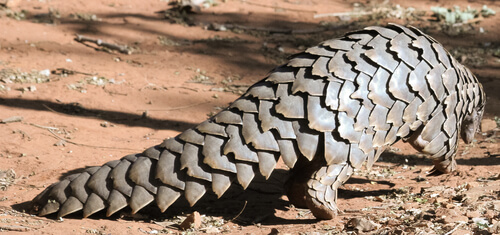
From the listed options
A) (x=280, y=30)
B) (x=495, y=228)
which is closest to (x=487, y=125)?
(x=495, y=228)

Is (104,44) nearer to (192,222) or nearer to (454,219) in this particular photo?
(192,222)

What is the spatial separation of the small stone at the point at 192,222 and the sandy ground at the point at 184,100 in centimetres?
7

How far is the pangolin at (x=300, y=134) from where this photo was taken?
407 centimetres

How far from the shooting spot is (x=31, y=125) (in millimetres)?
6227

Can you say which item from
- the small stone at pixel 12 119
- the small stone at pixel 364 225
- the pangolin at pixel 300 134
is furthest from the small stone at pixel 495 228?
the small stone at pixel 12 119

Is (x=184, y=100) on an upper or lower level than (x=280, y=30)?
lower

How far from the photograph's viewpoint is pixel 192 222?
4.21 meters

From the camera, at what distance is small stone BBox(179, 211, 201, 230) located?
4203 mm

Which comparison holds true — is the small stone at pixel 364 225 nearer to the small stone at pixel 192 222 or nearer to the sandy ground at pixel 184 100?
the sandy ground at pixel 184 100

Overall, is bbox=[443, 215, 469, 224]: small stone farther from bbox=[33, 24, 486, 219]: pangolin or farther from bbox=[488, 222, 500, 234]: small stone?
bbox=[33, 24, 486, 219]: pangolin

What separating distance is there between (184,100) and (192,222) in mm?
3534

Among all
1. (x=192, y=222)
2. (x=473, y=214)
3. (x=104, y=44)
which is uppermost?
(x=104, y=44)

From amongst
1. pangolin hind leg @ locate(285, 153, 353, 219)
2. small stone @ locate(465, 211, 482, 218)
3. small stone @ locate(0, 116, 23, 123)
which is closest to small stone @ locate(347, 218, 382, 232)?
pangolin hind leg @ locate(285, 153, 353, 219)

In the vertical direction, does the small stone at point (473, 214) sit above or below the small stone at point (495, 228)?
below
